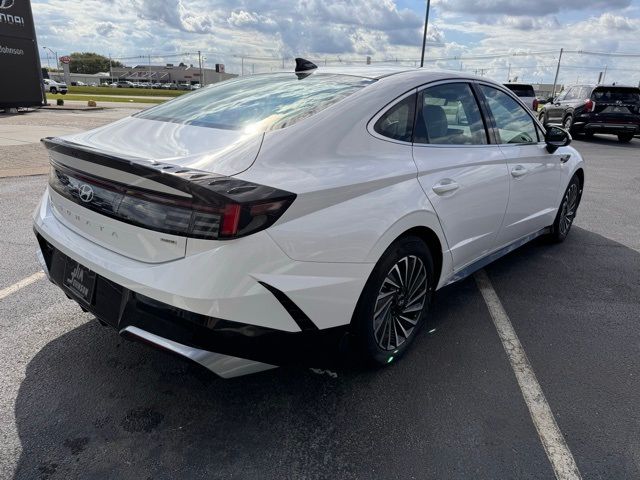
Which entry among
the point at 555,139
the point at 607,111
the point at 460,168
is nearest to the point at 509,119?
the point at 555,139

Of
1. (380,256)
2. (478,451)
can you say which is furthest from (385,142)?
(478,451)

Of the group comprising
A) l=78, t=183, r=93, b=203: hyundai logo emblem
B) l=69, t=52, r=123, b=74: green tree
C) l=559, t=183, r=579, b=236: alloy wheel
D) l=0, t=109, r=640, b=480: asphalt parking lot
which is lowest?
l=69, t=52, r=123, b=74: green tree

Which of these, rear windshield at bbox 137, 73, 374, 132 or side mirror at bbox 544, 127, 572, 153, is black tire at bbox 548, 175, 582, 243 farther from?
rear windshield at bbox 137, 73, 374, 132

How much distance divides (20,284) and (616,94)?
693 inches

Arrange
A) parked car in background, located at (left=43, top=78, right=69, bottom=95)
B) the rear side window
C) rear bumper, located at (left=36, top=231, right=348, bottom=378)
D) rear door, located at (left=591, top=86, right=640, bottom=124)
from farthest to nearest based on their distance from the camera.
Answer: parked car in background, located at (left=43, top=78, right=69, bottom=95) → rear door, located at (left=591, top=86, right=640, bottom=124) → the rear side window → rear bumper, located at (left=36, top=231, right=348, bottom=378)

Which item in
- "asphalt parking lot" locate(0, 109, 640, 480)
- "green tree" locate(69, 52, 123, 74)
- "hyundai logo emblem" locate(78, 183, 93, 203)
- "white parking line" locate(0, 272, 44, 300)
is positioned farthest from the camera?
"green tree" locate(69, 52, 123, 74)

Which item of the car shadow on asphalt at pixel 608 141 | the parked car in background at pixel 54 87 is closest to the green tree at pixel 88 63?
the parked car in background at pixel 54 87

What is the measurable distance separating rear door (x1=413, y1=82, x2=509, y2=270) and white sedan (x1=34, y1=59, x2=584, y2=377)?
0.02 meters

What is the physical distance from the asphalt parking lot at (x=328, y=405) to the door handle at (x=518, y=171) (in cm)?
101

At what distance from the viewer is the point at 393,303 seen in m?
2.86

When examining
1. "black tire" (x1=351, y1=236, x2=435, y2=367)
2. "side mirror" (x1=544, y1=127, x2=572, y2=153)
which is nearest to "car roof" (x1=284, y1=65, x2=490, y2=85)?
"black tire" (x1=351, y1=236, x2=435, y2=367)

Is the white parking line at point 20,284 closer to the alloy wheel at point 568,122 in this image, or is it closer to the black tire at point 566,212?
the black tire at point 566,212

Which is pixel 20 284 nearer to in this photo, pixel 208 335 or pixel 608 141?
pixel 208 335

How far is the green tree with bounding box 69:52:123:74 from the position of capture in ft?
453
